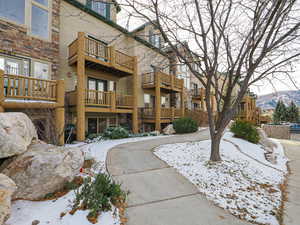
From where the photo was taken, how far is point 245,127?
888 centimetres

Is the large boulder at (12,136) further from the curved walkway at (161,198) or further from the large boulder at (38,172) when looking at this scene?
the curved walkway at (161,198)

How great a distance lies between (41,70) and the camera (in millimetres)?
7516

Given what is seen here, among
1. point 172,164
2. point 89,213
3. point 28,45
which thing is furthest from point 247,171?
point 28,45

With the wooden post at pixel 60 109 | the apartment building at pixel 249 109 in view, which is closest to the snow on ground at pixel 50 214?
the wooden post at pixel 60 109

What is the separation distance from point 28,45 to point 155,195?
28.9 feet

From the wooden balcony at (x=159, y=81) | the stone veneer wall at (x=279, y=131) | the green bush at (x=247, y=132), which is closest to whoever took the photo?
the green bush at (x=247, y=132)

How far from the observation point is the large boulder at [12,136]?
2.71 meters

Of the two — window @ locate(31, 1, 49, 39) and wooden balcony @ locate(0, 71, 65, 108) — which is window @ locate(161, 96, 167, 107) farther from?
window @ locate(31, 1, 49, 39)

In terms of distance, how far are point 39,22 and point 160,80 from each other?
330 inches

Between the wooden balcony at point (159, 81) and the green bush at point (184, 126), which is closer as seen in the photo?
the green bush at point (184, 126)

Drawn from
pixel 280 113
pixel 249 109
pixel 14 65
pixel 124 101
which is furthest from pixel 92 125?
pixel 280 113

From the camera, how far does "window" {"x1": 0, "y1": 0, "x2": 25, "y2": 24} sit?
6496 millimetres

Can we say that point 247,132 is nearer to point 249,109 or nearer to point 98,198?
point 98,198

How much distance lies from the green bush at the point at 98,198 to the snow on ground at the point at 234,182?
1938 millimetres
